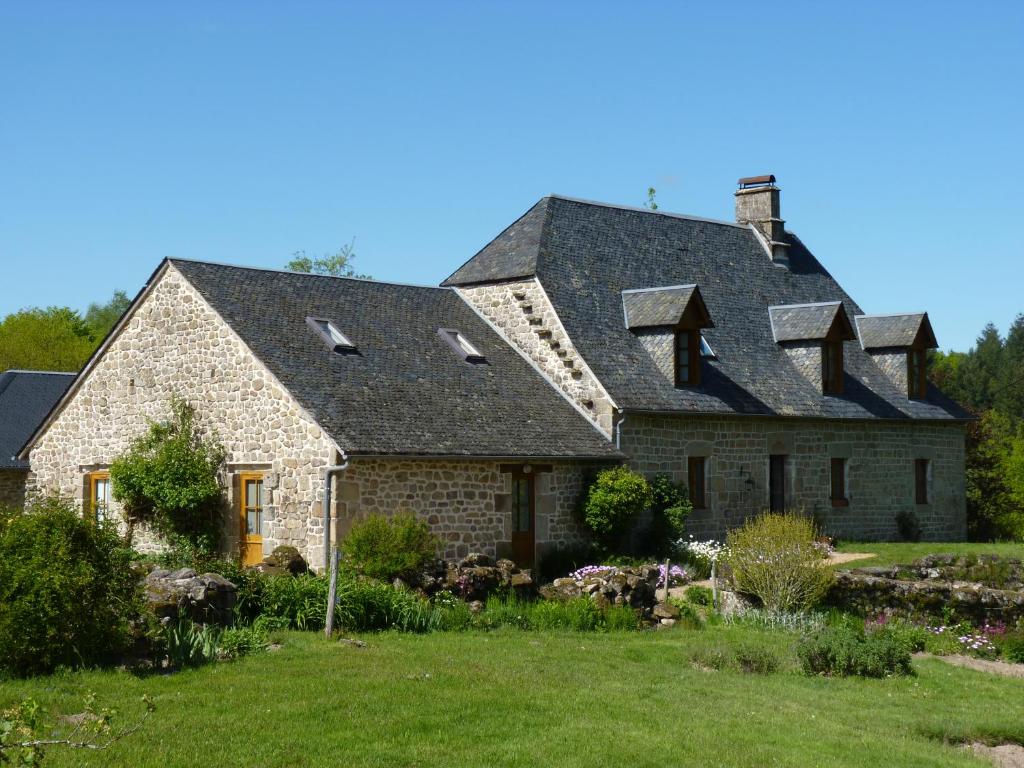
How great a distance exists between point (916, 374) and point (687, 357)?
7.96m

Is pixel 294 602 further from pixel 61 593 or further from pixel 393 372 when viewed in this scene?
pixel 393 372

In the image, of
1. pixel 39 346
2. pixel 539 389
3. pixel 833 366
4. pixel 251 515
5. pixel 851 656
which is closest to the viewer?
pixel 851 656

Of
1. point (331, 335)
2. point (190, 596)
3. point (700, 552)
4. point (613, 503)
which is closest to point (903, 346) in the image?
point (700, 552)

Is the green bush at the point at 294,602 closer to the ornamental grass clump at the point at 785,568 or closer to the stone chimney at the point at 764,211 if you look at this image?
the ornamental grass clump at the point at 785,568

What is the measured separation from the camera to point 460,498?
20547 mm

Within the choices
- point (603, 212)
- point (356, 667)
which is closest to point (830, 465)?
point (603, 212)

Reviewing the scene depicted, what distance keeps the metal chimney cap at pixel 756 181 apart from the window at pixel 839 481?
26.2 feet

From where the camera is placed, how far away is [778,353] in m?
27.8

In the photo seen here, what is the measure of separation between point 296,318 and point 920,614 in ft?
38.5

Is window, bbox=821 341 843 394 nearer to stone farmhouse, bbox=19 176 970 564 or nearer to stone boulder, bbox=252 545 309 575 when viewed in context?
stone farmhouse, bbox=19 176 970 564

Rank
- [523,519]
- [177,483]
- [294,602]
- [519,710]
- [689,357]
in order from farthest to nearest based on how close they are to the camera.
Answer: [689,357] < [523,519] < [177,483] < [294,602] < [519,710]

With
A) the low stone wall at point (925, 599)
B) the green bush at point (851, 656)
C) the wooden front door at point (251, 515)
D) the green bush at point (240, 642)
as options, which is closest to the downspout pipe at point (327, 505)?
the wooden front door at point (251, 515)

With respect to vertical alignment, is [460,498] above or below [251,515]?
above

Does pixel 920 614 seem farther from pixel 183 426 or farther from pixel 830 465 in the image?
pixel 183 426
